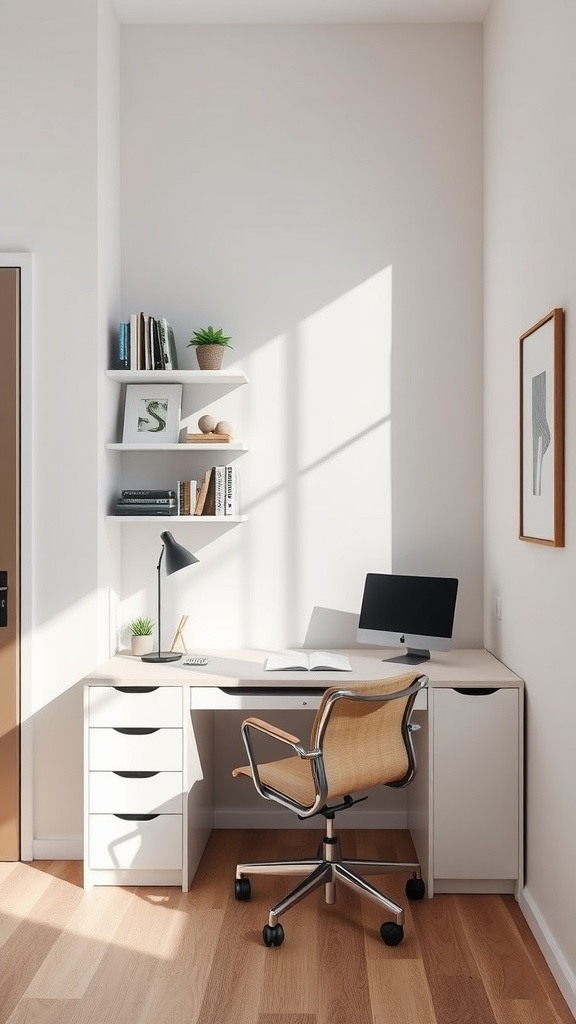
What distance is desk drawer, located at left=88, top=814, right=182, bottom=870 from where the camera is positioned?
9.89ft

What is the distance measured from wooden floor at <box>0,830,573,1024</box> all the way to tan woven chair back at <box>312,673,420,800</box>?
0.49 m

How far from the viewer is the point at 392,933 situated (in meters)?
2.60

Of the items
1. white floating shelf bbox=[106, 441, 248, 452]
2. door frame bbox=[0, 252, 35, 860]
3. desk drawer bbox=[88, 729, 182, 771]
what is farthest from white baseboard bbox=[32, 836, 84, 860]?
white floating shelf bbox=[106, 441, 248, 452]

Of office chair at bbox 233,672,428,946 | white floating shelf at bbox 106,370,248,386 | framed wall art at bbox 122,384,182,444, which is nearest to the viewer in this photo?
office chair at bbox 233,672,428,946

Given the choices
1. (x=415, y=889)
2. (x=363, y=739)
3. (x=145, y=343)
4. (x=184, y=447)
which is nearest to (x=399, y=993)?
(x=415, y=889)

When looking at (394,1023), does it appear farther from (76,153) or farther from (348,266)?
(76,153)

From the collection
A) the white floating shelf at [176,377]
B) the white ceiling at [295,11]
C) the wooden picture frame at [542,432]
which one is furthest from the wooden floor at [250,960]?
the white ceiling at [295,11]

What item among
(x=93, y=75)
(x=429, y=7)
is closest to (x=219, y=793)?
(x=93, y=75)

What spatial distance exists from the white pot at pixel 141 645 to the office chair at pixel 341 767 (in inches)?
32.1

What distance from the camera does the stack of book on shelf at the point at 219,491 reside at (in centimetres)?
346

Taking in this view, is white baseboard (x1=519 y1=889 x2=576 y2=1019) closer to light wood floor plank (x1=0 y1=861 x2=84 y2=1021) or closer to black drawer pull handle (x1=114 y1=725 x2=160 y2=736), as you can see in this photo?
black drawer pull handle (x1=114 y1=725 x2=160 y2=736)

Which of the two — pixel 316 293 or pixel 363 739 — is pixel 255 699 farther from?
pixel 316 293

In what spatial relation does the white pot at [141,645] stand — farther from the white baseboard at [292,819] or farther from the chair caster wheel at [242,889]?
the chair caster wheel at [242,889]

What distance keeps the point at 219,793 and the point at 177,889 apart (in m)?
0.67
